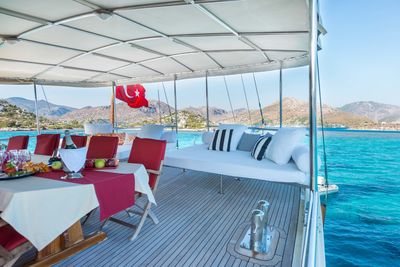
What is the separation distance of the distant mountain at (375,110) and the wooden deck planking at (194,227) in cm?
1343

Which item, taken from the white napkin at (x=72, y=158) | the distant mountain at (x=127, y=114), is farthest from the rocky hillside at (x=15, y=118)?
the white napkin at (x=72, y=158)

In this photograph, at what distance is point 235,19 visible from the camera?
2994 millimetres

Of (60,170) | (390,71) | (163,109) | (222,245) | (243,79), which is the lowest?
(222,245)

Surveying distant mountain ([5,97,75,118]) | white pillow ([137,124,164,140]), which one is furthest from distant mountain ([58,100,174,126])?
white pillow ([137,124,164,140])

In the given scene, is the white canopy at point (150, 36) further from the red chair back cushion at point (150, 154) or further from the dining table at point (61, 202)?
the dining table at point (61, 202)

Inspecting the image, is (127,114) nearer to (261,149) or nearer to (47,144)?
(47,144)

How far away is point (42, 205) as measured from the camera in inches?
55.8

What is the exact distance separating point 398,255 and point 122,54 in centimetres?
579

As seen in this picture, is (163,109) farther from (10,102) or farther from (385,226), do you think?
(385,226)

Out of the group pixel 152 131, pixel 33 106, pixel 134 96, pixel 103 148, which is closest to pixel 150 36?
pixel 103 148

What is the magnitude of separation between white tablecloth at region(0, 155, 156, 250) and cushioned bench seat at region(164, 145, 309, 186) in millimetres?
1772

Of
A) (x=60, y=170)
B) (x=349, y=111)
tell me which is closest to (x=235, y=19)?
(x=60, y=170)

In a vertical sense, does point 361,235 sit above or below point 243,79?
below

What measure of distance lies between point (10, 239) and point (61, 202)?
1.21 ft
